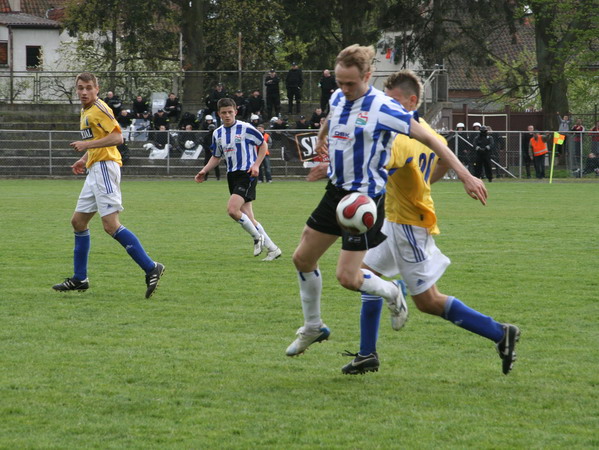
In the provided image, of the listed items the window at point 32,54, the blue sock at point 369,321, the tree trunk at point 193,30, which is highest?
the window at point 32,54

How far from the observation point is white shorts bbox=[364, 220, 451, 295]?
568 centimetres

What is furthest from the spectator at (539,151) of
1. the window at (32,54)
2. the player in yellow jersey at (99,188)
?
the window at (32,54)

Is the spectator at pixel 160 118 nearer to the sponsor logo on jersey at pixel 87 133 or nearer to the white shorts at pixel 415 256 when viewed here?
the sponsor logo on jersey at pixel 87 133

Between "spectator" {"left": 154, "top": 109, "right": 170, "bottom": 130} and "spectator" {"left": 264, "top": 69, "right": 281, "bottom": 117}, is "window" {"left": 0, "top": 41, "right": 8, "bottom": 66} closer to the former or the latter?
"spectator" {"left": 264, "top": 69, "right": 281, "bottom": 117}

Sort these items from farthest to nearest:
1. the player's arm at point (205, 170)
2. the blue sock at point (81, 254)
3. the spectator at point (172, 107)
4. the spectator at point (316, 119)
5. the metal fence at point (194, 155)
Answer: the spectator at point (172, 107), the spectator at point (316, 119), the metal fence at point (194, 155), the player's arm at point (205, 170), the blue sock at point (81, 254)

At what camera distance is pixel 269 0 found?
44.1 m

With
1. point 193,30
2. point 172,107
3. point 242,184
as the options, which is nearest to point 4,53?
point 193,30

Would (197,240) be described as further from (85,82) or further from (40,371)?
(40,371)

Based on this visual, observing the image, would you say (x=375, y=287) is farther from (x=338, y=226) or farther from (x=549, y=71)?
(x=549, y=71)

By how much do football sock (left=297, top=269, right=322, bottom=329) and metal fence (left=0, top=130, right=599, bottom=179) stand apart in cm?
2646

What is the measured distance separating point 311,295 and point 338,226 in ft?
1.77

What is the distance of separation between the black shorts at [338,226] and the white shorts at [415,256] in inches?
3.4

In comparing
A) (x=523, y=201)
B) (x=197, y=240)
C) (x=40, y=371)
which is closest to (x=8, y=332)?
(x=40, y=371)

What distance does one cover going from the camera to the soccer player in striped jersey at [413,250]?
18.7 feet
